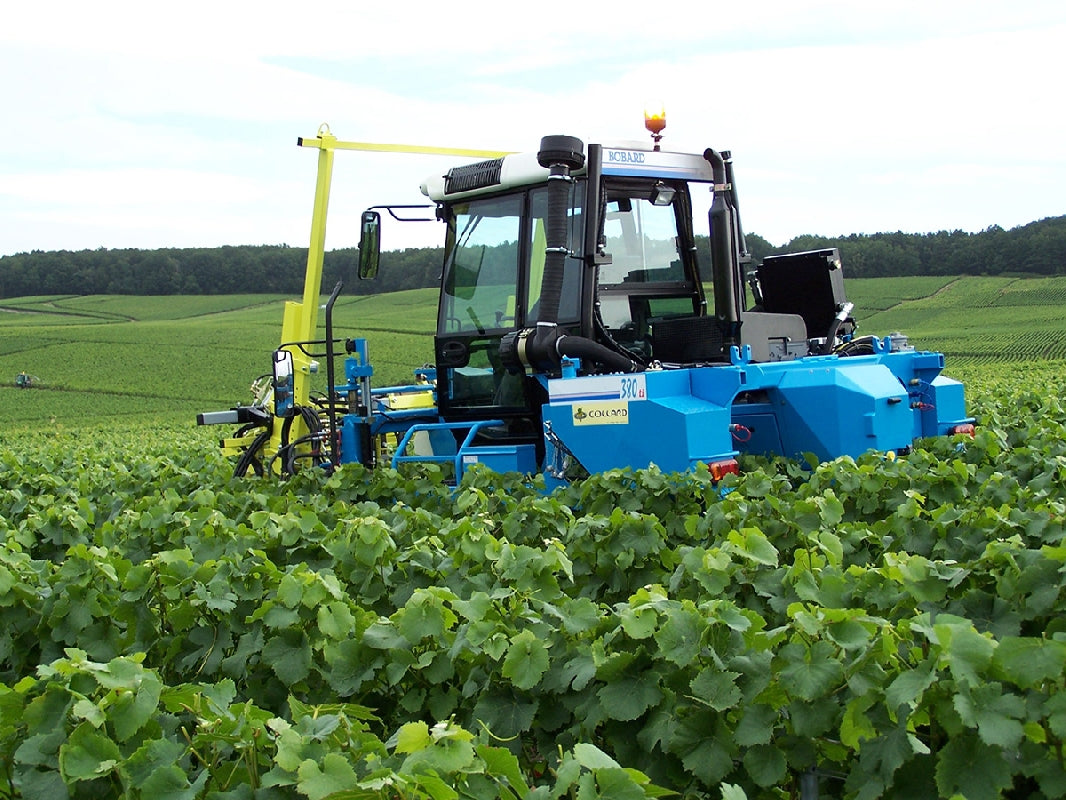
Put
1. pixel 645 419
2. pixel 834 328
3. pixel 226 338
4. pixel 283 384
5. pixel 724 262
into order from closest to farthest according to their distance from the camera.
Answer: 1. pixel 645 419
2. pixel 724 262
3. pixel 834 328
4. pixel 283 384
5. pixel 226 338

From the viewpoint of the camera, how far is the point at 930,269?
69.5m

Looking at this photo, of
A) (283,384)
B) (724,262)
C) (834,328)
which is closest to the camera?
(724,262)

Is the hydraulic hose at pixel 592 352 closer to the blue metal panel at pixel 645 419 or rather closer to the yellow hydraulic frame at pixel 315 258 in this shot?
the blue metal panel at pixel 645 419

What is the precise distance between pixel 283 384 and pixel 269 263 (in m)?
69.7

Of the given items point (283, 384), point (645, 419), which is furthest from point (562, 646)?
point (283, 384)

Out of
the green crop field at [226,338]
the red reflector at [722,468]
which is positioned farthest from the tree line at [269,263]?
the red reflector at [722,468]

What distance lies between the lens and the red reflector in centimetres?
689

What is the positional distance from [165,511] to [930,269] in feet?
228

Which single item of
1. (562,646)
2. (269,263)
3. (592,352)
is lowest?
(562,646)

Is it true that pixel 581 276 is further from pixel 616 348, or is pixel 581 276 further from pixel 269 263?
pixel 269 263

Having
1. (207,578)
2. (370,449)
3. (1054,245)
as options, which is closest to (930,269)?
(1054,245)

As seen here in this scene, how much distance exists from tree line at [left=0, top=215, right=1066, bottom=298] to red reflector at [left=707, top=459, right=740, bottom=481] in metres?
44.1

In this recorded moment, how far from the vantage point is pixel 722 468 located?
695 centimetres

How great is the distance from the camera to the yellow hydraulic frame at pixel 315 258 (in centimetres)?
1029
